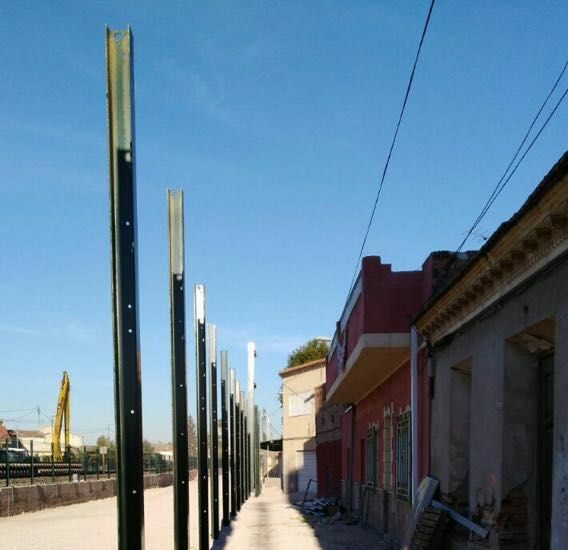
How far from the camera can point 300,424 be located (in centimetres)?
4312

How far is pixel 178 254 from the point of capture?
10.2m

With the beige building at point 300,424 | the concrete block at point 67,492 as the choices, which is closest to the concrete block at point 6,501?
the concrete block at point 67,492

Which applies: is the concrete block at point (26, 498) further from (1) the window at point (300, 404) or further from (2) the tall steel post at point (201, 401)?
(1) the window at point (300, 404)

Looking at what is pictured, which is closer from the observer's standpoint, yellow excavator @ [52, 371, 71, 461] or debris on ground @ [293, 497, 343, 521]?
debris on ground @ [293, 497, 343, 521]

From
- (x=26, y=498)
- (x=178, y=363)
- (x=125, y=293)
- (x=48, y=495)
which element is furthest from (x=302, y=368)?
(x=125, y=293)

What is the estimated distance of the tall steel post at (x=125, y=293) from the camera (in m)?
6.22

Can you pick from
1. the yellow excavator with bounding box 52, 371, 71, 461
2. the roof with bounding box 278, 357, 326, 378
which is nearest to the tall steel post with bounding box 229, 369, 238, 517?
the roof with bounding box 278, 357, 326, 378

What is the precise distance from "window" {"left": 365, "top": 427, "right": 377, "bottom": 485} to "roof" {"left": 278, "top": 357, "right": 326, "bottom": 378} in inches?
755

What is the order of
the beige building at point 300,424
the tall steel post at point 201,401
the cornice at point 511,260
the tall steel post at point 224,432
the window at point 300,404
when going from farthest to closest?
the window at point 300,404, the beige building at point 300,424, the tall steel post at point 224,432, the tall steel post at point 201,401, the cornice at point 511,260

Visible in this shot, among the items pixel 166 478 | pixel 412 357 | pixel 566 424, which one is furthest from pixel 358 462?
pixel 166 478

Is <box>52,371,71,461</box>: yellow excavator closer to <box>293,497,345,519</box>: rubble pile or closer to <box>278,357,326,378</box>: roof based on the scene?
<box>278,357,326,378</box>: roof

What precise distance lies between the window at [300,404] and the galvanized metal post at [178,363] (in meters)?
32.2

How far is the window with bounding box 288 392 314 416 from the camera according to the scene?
42.6 m

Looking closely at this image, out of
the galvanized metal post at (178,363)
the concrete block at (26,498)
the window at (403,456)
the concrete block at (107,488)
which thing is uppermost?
the galvanized metal post at (178,363)
